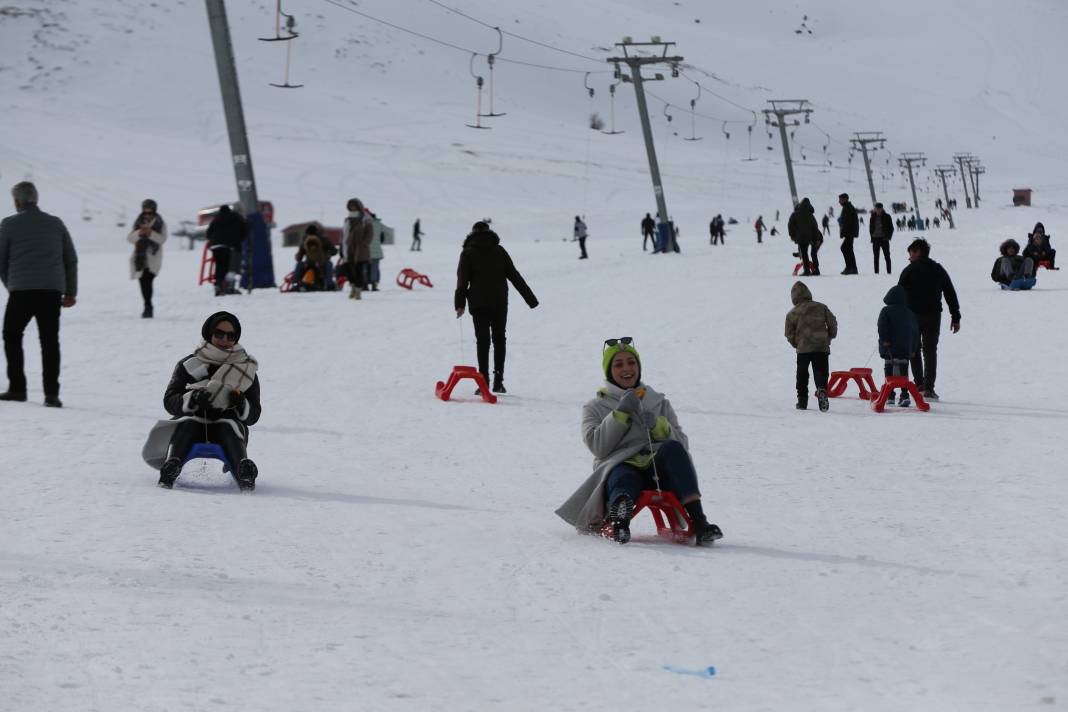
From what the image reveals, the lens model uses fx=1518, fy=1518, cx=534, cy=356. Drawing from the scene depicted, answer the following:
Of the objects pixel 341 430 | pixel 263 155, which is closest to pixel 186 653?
pixel 341 430

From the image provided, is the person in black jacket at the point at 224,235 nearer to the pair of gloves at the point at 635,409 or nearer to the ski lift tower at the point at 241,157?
the ski lift tower at the point at 241,157

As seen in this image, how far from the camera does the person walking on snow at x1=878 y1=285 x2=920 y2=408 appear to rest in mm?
13281

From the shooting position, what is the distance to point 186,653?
185 inches

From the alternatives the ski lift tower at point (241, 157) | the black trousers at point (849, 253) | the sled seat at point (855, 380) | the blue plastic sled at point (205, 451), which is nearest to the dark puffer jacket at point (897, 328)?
the sled seat at point (855, 380)

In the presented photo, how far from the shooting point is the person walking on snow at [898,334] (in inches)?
523

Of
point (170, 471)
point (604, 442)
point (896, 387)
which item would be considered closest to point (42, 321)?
point (170, 471)

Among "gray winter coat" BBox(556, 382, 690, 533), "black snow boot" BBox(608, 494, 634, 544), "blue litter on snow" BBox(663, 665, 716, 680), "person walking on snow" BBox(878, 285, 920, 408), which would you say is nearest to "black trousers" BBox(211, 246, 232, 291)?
"person walking on snow" BBox(878, 285, 920, 408)

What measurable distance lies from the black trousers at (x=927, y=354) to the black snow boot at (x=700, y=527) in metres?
7.40

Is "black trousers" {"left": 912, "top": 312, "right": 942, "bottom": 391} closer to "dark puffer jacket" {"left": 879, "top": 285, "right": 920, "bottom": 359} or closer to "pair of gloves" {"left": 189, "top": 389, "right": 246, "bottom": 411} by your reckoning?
"dark puffer jacket" {"left": 879, "top": 285, "right": 920, "bottom": 359}

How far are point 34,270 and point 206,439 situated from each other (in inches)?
155

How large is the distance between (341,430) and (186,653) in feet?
21.5

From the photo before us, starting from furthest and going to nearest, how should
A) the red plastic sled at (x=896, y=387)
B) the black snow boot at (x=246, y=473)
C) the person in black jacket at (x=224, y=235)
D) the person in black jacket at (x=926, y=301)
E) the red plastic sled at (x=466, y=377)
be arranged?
the person in black jacket at (x=224, y=235) < the person in black jacket at (x=926, y=301) < the red plastic sled at (x=466, y=377) < the red plastic sled at (x=896, y=387) < the black snow boot at (x=246, y=473)

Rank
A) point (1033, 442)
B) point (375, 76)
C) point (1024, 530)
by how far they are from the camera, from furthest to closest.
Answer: point (375, 76) → point (1033, 442) → point (1024, 530)

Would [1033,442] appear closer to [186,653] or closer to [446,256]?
[186,653]
